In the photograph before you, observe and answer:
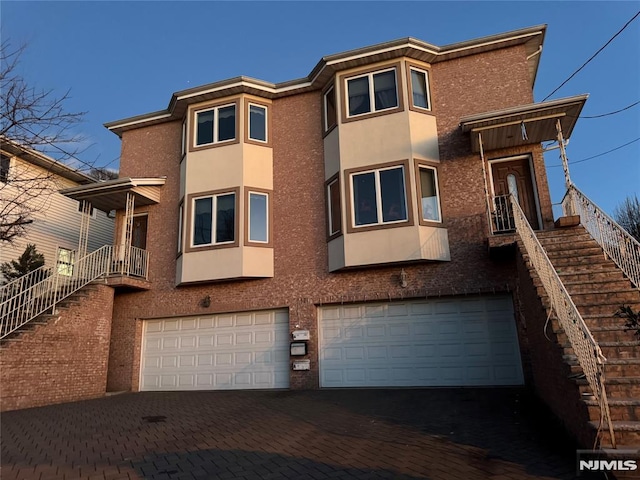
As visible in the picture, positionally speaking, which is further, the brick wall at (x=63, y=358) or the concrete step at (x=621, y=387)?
the brick wall at (x=63, y=358)

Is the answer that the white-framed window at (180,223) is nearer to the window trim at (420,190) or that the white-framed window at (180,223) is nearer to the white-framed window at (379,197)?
the white-framed window at (379,197)

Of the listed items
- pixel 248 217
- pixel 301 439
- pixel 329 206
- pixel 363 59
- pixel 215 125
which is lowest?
pixel 301 439

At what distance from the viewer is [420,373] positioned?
1070 centimetres

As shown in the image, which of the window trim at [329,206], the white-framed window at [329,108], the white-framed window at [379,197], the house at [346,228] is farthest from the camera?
the white-framed window at [329,108]

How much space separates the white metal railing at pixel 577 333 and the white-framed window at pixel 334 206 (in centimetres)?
562

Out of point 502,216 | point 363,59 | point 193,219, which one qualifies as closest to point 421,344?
point 502,216

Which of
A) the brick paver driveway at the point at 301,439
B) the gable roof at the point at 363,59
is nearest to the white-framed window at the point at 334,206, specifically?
the gable roof at the point at 363,59

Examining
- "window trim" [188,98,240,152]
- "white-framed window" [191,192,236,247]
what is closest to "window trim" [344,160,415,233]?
"white-framed window" [191,192,236,247]

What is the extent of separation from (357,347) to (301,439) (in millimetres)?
5345

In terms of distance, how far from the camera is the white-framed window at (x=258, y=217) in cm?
1260

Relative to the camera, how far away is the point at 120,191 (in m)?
13.6

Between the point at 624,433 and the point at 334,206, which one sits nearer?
the point at 624,433

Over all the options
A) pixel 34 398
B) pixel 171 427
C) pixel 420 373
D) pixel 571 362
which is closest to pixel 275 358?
pixel 420 373

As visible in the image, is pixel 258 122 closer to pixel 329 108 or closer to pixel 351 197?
pixel 329 108
